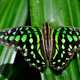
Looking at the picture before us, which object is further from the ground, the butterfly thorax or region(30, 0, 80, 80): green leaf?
region(30, 0, 80, 80): green leaf

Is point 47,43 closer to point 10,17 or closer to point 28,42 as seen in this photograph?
point 28,42

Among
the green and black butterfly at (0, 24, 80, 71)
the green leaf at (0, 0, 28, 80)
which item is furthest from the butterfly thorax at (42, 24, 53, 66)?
the green leaf at (0, 0, 28, 80)

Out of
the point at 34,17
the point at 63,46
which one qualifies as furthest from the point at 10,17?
the point at 63,46

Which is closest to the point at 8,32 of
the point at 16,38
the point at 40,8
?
the point at 16,38

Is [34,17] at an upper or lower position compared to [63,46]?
upper

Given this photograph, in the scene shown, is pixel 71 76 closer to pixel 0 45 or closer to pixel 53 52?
pixel 53 52

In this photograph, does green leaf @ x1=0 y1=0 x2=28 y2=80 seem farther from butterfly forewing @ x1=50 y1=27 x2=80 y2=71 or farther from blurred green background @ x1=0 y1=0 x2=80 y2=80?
butterfly forewing @ x1=50 y1=27 x2=80 y2=71
